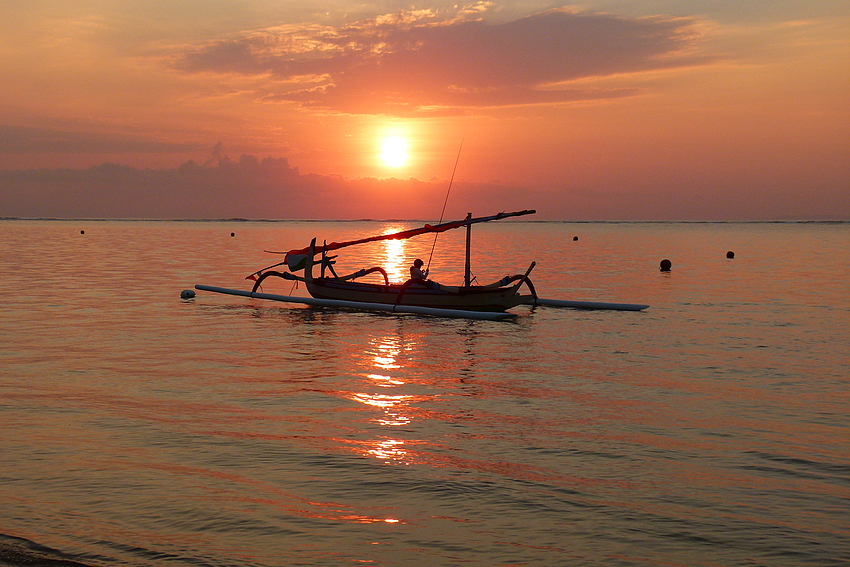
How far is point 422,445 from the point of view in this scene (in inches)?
472

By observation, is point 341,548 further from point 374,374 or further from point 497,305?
point 497,305

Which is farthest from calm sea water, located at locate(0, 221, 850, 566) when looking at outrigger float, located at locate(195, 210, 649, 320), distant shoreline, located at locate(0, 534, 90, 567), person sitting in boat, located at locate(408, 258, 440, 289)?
person sitting in boat, located at locate(408, 258, 440, 289)

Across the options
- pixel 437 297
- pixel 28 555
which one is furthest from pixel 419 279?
pixel 28 555

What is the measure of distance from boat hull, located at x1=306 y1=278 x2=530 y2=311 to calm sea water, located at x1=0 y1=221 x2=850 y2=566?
291 centimetres

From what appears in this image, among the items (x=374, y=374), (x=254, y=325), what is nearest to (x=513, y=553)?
(x=374, y=374)

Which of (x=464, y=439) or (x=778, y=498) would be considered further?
(x=464, y=439)

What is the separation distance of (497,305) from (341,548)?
22002mm

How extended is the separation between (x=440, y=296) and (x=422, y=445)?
18.3 m

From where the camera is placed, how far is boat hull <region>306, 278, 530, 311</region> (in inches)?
1159

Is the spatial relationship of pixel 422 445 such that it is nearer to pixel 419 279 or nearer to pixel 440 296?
pixel 440 296

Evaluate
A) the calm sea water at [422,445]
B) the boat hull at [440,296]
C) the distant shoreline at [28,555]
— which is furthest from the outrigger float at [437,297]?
the distant shoreline at [28,555]

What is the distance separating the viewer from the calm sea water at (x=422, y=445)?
816 centimetres

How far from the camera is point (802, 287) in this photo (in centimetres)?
4275

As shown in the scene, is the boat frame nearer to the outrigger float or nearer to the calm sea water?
the outrigger float
